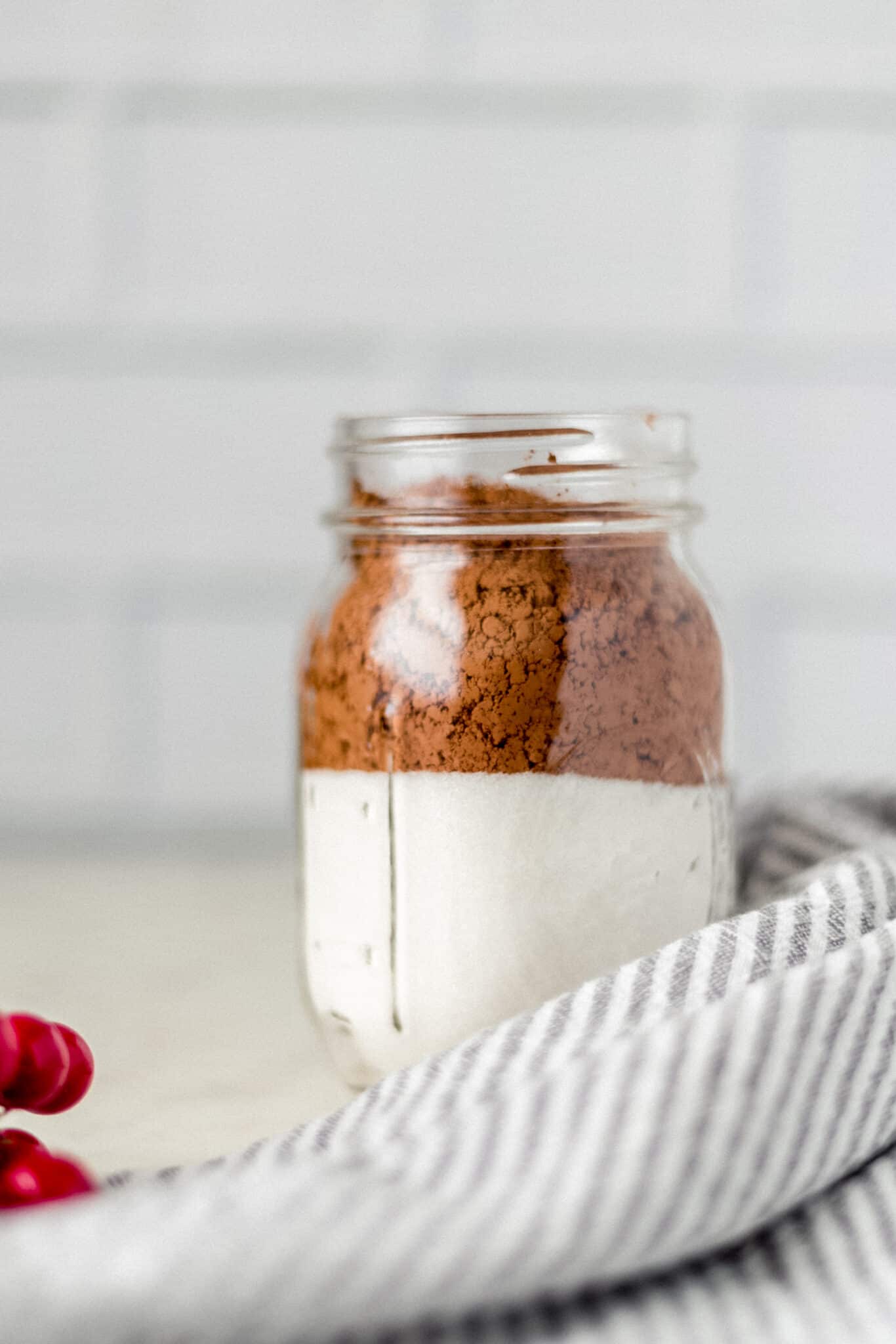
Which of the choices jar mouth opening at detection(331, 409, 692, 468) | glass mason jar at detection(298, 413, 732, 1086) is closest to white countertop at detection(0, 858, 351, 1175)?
glass mason jar at detection(298, 413, 732, 1086)

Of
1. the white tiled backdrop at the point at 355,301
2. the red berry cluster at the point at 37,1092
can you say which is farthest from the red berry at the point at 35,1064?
the white tiled backdrop at the point at 355,301

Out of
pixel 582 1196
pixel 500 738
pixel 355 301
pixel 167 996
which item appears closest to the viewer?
pixel 582 1196

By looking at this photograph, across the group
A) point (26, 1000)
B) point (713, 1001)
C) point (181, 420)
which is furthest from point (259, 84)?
point (713, 1001)

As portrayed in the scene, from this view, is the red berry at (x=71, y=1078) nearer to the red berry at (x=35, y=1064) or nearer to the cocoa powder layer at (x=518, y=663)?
the red berry at (x=35, y=1064)

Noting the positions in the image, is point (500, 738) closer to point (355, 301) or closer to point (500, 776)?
point (500, 776)

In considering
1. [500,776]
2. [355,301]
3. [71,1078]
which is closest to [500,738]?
[500,776]

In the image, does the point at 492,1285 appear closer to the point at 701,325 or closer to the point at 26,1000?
the point at 26,1000
